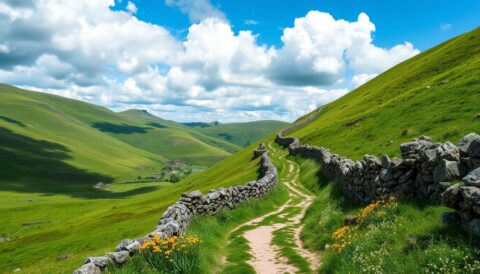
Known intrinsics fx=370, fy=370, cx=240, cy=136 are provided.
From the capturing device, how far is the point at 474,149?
475 inches

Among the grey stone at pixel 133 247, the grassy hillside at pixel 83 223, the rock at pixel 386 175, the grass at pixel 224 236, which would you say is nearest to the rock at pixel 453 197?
the rock at pixel 386 175

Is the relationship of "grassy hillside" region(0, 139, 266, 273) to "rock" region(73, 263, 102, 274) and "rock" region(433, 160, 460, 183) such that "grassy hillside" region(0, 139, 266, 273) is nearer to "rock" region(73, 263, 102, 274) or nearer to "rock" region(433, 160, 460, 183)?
"rock" region(73, 263, 102, 274)

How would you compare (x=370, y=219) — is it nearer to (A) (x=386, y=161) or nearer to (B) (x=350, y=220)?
(B) (x=350, y=220)

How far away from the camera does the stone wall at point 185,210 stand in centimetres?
1328

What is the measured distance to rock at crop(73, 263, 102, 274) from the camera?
12.2 meters

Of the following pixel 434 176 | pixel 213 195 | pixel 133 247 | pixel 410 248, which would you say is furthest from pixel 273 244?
pixel 410 248

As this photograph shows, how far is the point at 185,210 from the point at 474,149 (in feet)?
51.2

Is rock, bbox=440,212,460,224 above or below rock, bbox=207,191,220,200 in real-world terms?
above

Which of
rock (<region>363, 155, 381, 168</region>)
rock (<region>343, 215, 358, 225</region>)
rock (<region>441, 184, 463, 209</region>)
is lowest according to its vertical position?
rock (<region>343, 215, 358, 225</region>)

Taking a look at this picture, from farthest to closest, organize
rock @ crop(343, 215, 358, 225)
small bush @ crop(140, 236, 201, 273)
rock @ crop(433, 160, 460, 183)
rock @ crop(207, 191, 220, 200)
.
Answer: rock @ crop(207, 191, 220, 200)
rock @ crop(343, 215, 358, 225)
small bush @ crop(140, 236, 201, 273)
rock @ crop(433, 160, 460, 183)

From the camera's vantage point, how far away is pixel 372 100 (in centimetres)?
9850

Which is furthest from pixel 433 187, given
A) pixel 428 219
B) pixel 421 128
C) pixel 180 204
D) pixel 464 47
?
pixel 464 47

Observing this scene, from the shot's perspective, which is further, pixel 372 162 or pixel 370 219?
pixel 372 162

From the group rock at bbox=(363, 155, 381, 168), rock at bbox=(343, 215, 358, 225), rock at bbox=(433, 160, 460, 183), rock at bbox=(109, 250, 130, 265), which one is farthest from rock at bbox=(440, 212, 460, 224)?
rock at bbox=(109, 250, 130, 265)
